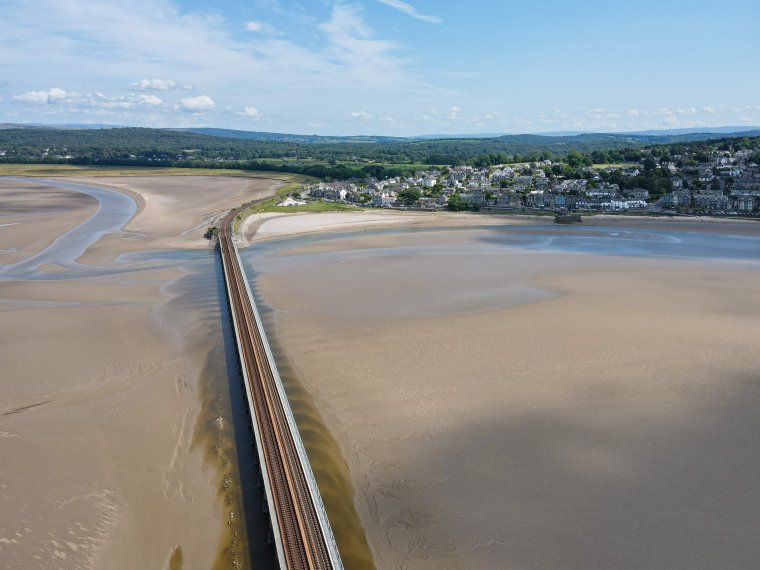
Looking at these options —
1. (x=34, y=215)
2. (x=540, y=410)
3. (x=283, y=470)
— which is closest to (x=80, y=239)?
(x=34, y=215)

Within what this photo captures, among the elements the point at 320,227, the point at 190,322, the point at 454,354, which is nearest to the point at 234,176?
the point at 320,227

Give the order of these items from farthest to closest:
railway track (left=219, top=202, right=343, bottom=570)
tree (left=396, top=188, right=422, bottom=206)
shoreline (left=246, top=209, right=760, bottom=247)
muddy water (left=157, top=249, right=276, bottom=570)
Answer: tree (left=396, top=188, right=422, bottom=206)
shoreline (left=246, top=209, right=760, bottom=247)
muddy water (left=157, top=249, right=276, bottom=570)
railway track (left=219, top=202, right=343, bottom=570)

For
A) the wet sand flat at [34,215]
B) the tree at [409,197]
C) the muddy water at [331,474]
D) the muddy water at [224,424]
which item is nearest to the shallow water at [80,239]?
the wet sand flat at [34,215]

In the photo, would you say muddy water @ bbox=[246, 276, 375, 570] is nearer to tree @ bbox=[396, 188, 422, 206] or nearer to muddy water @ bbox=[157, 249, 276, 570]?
muddy water @ bbox=[157, 249, 276, 570]

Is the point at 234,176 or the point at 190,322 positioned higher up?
the point at 234,176

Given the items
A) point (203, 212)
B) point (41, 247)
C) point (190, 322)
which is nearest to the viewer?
point (190, 322)

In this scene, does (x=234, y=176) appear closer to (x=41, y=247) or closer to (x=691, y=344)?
(x=41, y=247)

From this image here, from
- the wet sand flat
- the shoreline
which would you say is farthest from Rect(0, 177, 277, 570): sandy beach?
the shoreline
